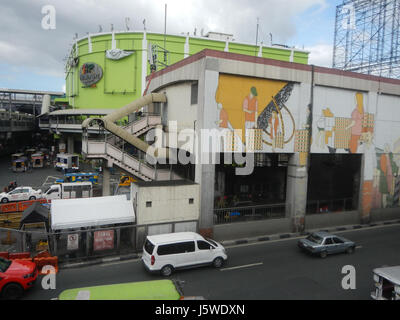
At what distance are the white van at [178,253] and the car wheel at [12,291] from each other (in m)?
4.56

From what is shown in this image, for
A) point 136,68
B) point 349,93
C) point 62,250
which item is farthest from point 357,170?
point 136,68

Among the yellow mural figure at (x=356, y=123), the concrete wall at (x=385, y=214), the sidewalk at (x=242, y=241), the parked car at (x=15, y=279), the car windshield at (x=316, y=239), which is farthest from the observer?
the concrete wall at (x=385, y=214)

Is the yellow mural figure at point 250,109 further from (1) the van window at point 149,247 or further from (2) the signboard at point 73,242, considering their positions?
(2) the signboard at point 73,242

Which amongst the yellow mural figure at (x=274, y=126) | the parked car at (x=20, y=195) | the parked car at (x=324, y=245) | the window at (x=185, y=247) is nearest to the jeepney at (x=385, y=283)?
the parked car at (x=324, y=245)

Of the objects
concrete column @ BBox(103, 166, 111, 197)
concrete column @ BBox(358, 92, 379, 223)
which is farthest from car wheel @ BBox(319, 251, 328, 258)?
concrete column @ BBox(103, 166, 111, 197)

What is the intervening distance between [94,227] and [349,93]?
1799 cm

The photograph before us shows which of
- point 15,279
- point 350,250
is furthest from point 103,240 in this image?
point 350,250

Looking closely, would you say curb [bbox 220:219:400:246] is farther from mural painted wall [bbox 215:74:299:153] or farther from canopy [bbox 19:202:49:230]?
canopy [bbox 19:202:49:230]

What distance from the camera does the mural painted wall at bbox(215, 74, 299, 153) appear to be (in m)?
16.5

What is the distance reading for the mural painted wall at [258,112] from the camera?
16.5m

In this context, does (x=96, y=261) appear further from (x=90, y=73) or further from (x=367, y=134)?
(x=90, y=73)

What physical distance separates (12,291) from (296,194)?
1532 cm

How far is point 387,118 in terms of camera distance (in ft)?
72.1

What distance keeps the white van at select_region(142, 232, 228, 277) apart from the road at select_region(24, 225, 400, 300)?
0.40 meters
